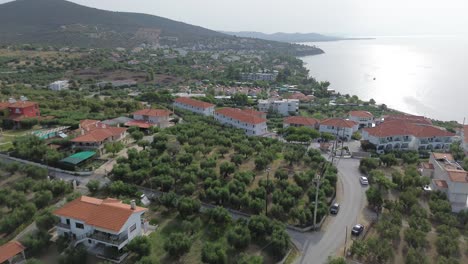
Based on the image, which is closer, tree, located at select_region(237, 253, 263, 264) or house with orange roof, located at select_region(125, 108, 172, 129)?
tree, located at select_region(237, 253, 263, 264)

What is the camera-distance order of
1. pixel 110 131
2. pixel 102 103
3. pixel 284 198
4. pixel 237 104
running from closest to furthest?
pixel 284 198 < pixel 110 131 < pixel 102 103 < pixel 237 104

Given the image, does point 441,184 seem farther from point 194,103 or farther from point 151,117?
point 194,103

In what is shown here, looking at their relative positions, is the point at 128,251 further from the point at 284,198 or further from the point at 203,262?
the point at 284,198

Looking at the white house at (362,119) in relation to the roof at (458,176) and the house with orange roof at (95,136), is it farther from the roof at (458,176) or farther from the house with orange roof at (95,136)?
the house with orange roof at (95,136)

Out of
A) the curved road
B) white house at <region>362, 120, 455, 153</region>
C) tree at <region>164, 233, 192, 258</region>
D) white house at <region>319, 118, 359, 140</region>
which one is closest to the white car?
the curved road

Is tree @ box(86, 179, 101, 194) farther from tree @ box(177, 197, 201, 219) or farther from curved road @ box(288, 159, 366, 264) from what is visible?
curved road @ box(288, 159, 366, 264)

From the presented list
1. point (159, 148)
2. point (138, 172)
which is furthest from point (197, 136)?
point (138, 172)
